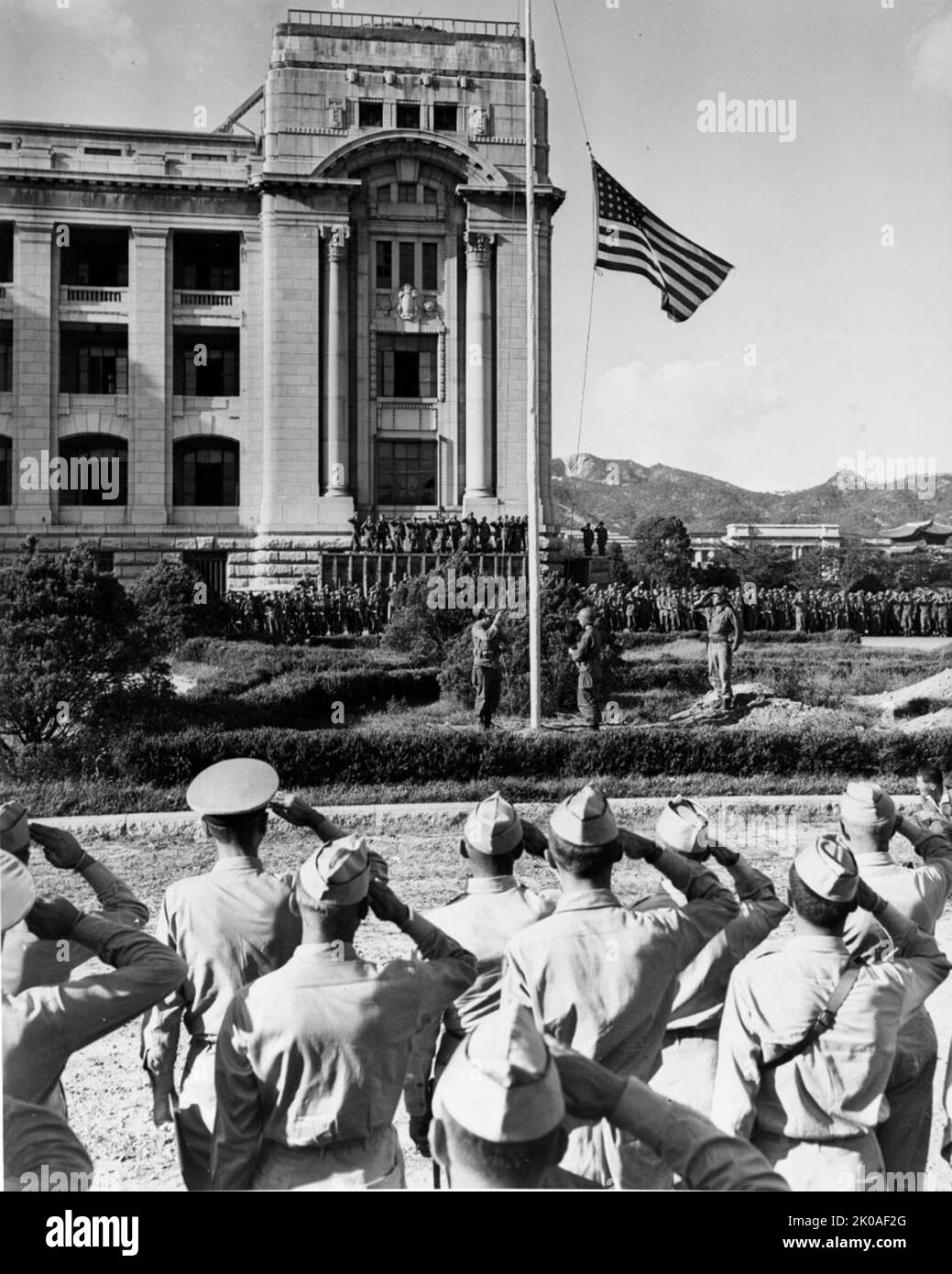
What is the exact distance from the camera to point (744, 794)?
1373cm

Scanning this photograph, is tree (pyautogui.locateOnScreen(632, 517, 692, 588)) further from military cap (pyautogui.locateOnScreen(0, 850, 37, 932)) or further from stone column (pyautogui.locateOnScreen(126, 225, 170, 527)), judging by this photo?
military cap (pyautogui.locateOnScreen(0, 850, 37, 932))

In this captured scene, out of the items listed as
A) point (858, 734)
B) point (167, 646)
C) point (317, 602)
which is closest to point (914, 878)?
point (858, 734)

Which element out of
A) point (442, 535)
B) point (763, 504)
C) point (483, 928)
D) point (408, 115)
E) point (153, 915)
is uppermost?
point (408, 115)

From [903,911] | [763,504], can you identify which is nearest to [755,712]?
[903,911]

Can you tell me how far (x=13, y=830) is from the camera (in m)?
4.14

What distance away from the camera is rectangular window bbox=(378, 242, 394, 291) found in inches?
1011

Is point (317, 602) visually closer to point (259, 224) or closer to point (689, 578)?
point (689, 578)

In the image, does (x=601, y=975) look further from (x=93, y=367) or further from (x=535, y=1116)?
(x=93, y=367)

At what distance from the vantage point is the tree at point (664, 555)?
21.2 metres

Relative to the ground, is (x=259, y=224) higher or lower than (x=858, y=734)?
higher

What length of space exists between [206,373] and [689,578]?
11731mm

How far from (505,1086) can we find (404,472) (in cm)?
2521

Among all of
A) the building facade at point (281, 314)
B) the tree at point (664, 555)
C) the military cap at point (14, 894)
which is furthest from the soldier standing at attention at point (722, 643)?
the military cap at point (14, 894)

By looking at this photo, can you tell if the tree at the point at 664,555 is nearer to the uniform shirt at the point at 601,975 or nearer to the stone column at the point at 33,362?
the stone column at the point at 33,362
